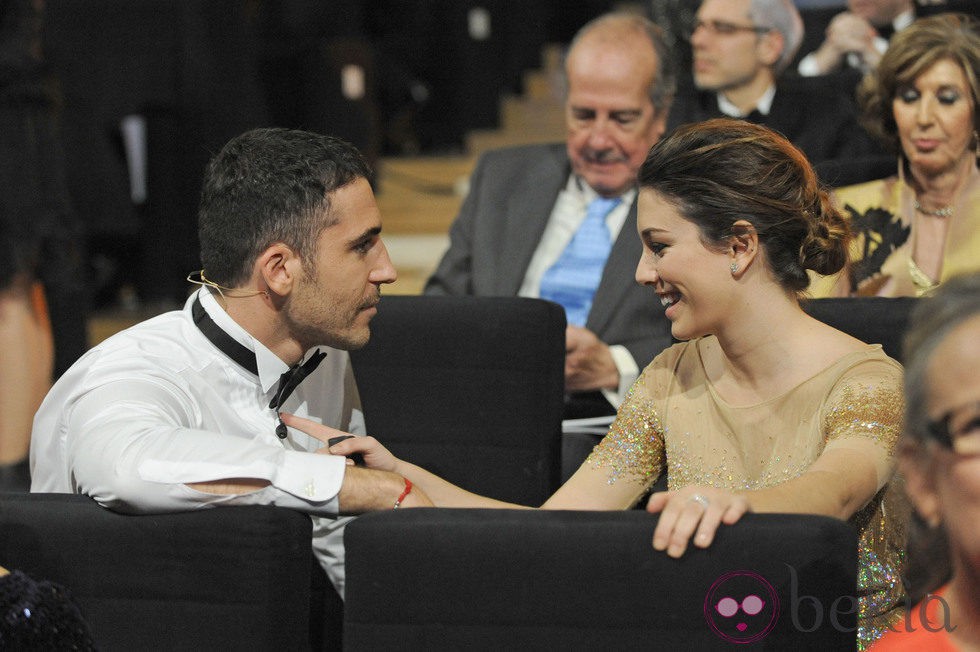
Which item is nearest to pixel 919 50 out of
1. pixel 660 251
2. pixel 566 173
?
pixel 566 173

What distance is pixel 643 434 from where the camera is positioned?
1.91 metres

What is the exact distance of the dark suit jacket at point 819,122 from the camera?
333cm

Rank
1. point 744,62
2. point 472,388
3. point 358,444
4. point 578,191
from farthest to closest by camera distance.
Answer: point 744,62
point 578,191
point 472,388
point 358,444

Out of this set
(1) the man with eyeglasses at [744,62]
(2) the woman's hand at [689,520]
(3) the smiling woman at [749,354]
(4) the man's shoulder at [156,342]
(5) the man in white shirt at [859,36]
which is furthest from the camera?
(5) the man in white shirt at [859,36]

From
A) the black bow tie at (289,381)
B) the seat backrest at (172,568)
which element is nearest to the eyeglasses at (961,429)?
the seat backrest at (172,568)

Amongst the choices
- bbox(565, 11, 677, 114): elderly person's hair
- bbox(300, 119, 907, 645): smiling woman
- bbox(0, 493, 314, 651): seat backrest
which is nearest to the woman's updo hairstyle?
bbox(300, 119, 907, 645): smiling woman

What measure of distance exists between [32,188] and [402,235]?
2.88 m

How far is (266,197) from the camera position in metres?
1.86

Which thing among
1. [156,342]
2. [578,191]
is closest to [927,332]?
[156,342]

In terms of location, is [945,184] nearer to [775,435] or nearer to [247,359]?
[775,435]

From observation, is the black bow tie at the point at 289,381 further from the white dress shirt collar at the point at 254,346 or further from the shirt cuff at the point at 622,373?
the shirt cuff at the point at 622,373

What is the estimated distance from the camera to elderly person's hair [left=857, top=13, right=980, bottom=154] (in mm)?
2822

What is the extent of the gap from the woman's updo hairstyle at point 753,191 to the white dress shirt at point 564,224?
1.29 metres
